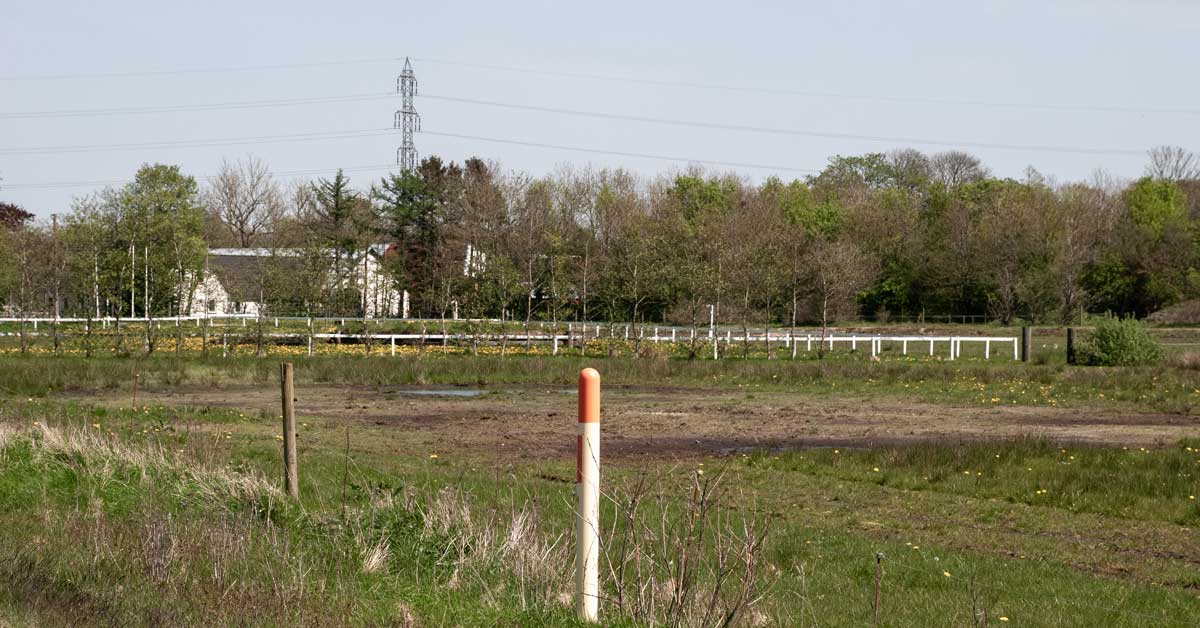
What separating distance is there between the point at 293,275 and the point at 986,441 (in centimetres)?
3257

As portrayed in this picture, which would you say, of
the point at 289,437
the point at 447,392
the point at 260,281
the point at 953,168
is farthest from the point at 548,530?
the point at 953,168

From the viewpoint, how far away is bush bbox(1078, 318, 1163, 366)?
121 ft

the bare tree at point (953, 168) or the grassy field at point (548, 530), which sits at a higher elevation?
the bare tree at point (953, 168)

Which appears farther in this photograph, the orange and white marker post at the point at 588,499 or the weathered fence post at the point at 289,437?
the weathered fence post at the point at 289,437

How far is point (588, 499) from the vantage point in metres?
6.36

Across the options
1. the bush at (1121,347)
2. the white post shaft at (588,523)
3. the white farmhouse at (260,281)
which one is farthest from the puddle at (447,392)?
the white post shaft at (588,523)

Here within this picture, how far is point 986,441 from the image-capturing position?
18594 millimetres

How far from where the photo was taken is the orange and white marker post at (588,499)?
6.23 metres

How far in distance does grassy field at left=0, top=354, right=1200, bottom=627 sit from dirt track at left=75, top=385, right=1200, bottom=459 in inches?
17.3

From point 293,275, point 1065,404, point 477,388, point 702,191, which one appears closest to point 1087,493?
point 1065,404

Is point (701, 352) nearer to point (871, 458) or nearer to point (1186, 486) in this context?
point (871, 458)

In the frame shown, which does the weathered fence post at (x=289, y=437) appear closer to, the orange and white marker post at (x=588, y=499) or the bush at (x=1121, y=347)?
the orange and white marker post at (x=588, y=499)

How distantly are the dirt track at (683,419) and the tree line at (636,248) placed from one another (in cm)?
1484

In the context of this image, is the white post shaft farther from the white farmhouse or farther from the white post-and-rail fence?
the white farmhouse
